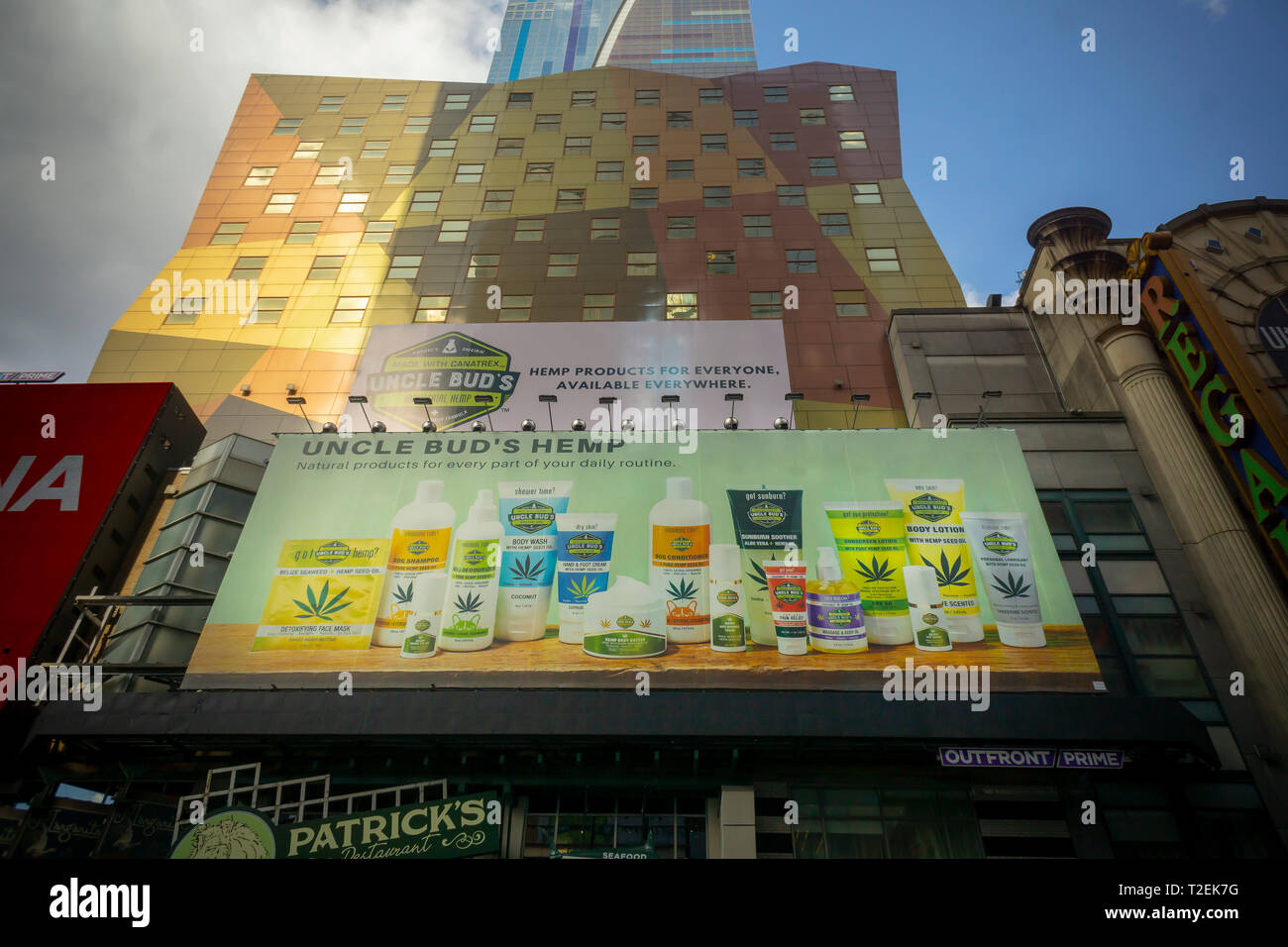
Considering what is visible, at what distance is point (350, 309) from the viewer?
27.7 m

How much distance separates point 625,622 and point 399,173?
88.0 feet

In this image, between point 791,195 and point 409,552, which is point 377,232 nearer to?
point 791,195

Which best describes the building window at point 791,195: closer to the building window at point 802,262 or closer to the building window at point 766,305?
the building window at point 802,262

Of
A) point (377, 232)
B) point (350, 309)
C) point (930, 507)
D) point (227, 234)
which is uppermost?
point (377, 232)


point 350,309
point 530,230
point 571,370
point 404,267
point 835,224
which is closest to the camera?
point 571,370

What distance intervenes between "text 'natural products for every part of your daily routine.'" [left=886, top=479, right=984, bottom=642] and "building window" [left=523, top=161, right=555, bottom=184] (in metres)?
23.0

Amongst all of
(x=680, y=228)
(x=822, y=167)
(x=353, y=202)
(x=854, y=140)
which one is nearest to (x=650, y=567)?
(x=680, y=228)

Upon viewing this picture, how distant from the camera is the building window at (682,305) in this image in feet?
89.4

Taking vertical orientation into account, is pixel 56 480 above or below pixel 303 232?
below

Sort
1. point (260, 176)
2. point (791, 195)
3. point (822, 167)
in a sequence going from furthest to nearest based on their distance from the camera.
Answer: point (260, 176)
point (822, 167)
point (791, 195)

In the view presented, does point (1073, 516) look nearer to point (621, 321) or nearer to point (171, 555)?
point (621, 321)

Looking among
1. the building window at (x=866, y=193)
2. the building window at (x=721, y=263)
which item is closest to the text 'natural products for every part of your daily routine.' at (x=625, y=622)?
the building window at (x=721, y=263)
